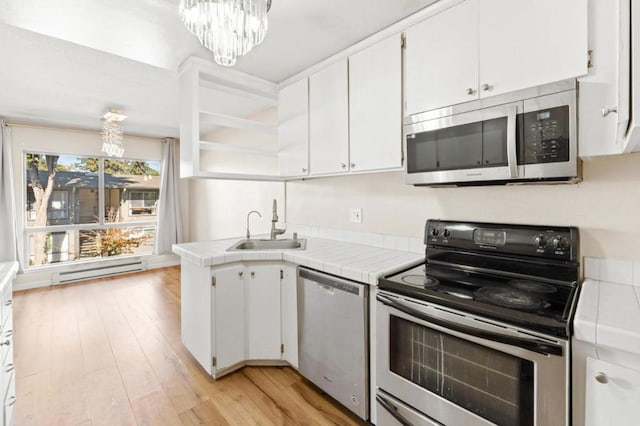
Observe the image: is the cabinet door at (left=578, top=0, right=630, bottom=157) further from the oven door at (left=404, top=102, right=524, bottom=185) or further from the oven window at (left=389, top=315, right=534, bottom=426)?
the oven window at (left=389, top=315, right=534, bottom=426)

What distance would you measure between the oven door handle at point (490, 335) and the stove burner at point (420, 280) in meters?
0.12

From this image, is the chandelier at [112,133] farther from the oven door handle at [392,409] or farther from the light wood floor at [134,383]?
the oven door handle at [392,409]

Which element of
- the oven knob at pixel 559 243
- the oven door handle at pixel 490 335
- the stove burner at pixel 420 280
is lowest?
the oven door handle at pixel 490 335

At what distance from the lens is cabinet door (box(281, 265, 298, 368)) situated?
203 cm

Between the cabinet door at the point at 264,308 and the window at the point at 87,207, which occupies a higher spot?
the window at the point at 87,207

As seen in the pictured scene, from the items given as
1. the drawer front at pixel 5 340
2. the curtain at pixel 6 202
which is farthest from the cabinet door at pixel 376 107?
the curtain at pixel 6 202

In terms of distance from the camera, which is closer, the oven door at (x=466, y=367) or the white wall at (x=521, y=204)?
the oven door at (x=466, y=367)

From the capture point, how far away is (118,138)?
397cm

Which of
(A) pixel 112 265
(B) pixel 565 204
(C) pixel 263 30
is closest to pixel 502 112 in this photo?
(B) pixel 565 204

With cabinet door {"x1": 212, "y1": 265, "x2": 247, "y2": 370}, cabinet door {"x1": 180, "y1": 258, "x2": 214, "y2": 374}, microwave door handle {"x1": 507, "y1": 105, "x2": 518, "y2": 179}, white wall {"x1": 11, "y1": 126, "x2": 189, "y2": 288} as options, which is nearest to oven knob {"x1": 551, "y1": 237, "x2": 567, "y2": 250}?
microwave door handle {"x1": 507, "y1": 105, "x2": 518, "y2": 179}

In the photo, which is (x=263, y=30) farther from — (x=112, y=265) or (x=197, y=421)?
(x=112, y=265)

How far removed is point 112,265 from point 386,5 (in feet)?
18.2

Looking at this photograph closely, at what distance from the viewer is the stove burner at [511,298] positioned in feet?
3.61

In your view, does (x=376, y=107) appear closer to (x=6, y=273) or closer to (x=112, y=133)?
(x=6, y=273)
